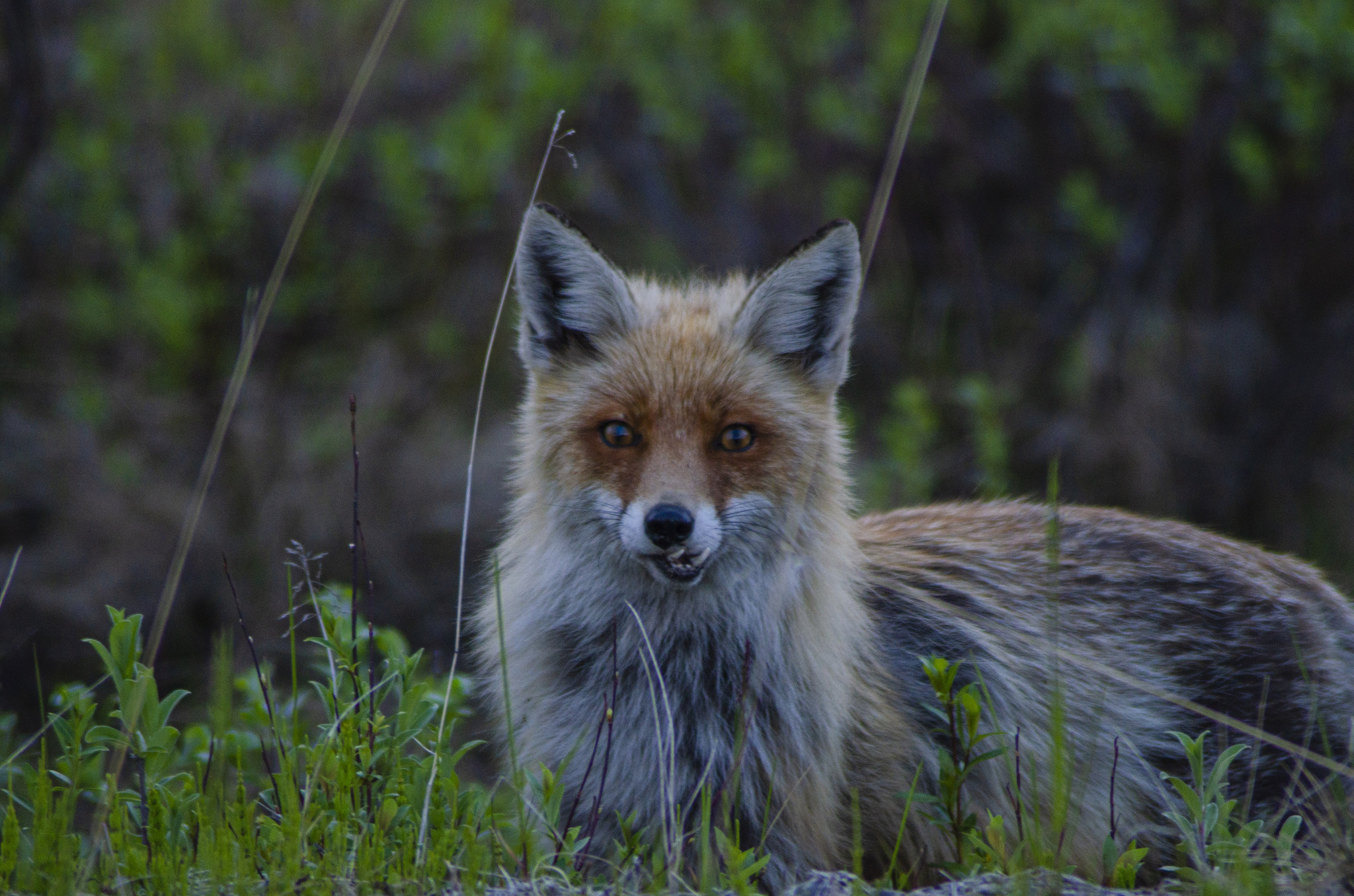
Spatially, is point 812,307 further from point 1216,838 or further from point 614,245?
point 614,245

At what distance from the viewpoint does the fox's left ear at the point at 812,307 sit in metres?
4.27

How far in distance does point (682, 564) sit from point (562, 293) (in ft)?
4.18

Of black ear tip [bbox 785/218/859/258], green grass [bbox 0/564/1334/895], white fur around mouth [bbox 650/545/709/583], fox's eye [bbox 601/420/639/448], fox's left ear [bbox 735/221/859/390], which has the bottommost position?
green grass [bbox 0/564/1334/895]

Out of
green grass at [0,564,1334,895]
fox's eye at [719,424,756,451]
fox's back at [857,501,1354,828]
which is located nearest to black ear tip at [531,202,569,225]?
fox's eye at [719,424,756,451]

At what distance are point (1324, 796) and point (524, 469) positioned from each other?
282 cm

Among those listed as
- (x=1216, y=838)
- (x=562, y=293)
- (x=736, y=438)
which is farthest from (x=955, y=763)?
(x=562, y=293)

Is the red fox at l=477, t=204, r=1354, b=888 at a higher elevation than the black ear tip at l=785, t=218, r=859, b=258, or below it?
below

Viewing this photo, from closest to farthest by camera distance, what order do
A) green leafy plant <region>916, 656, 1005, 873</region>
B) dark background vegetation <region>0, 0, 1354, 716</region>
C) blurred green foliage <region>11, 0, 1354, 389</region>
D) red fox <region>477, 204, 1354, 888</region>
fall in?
1. green leafy plant <region>916, 656, 1005, 873</region>
2. red fox <region>477, 204, 1354, 888</region>
3. dark background vegetation <region>0, 0, 1354, 716</region>
4. blurred green foliage <region>11, 0, 1354, 389</region>

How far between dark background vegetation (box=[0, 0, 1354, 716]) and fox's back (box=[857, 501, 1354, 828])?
3783 millimetres

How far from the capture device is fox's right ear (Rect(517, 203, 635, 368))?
434cm

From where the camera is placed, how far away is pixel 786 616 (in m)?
4.09

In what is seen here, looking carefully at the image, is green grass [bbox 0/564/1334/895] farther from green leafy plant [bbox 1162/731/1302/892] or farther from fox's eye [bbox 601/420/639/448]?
fox's eye [bbox 601/420/639/448]

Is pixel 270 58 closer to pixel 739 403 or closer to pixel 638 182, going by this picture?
pixel 638 182

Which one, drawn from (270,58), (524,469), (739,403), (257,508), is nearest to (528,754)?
(524,469)
